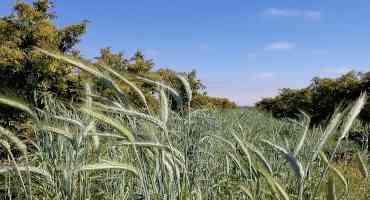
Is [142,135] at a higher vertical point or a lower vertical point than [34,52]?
lower

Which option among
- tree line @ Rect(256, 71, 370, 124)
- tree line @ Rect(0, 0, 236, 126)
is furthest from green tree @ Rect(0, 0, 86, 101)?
tree line @ Rect(256, 71, 370, 124)

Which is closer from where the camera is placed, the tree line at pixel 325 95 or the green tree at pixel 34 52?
the green tree at pixel 34 52

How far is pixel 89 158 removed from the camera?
327 cm

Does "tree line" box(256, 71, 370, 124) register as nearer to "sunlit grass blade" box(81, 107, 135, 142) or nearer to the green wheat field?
the green wheat field

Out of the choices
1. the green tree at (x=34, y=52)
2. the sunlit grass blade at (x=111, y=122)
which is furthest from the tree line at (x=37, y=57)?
the sunlit grass blade at (x=111, y=122)

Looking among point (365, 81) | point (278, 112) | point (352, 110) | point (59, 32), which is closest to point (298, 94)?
point (278, 112)

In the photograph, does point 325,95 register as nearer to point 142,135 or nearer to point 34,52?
→ point 34,52

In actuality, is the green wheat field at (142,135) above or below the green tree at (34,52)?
below

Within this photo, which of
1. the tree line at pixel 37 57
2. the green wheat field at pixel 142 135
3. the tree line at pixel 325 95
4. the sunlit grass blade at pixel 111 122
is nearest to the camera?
the sunlit grass blade at pixel 111 122

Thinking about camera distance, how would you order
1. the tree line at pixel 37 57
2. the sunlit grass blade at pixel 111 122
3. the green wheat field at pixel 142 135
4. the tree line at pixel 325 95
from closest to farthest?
the sunlit grass blade at pixel 111 122 < the green wheat field at pixel 142 135 < the tree line at pixel 37 57 < the tree line at pixel 325 95

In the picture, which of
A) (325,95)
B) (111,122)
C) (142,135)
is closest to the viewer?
(111,122)

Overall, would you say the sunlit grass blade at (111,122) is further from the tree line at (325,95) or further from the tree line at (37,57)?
the tree line at (325,95)

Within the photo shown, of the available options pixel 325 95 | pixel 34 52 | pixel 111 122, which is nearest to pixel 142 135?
pixel 111 122

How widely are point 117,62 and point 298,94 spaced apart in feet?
23.1
